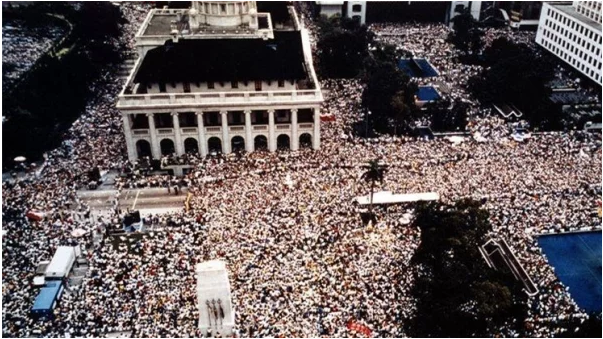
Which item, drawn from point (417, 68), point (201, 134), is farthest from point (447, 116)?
point (201, 134)

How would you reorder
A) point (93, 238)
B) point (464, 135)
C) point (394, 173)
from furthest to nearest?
point (464, 135) → point (394, 173) → point (93, 238)

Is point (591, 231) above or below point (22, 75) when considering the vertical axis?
below

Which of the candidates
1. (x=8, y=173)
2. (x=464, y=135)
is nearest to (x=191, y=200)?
(x=8, y=173)

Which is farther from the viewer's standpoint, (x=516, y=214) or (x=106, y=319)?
(x=516, y=214)

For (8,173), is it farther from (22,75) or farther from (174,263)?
(174,263)

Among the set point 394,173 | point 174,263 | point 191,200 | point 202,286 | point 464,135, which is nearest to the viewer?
point 202,286

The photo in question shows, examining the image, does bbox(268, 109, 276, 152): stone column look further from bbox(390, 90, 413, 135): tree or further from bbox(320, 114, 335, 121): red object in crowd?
bbox(390, 90, 413, 135): tree

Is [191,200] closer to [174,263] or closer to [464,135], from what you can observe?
[174,263]

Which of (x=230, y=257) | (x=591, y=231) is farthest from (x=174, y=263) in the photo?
(x=591, y=231)
